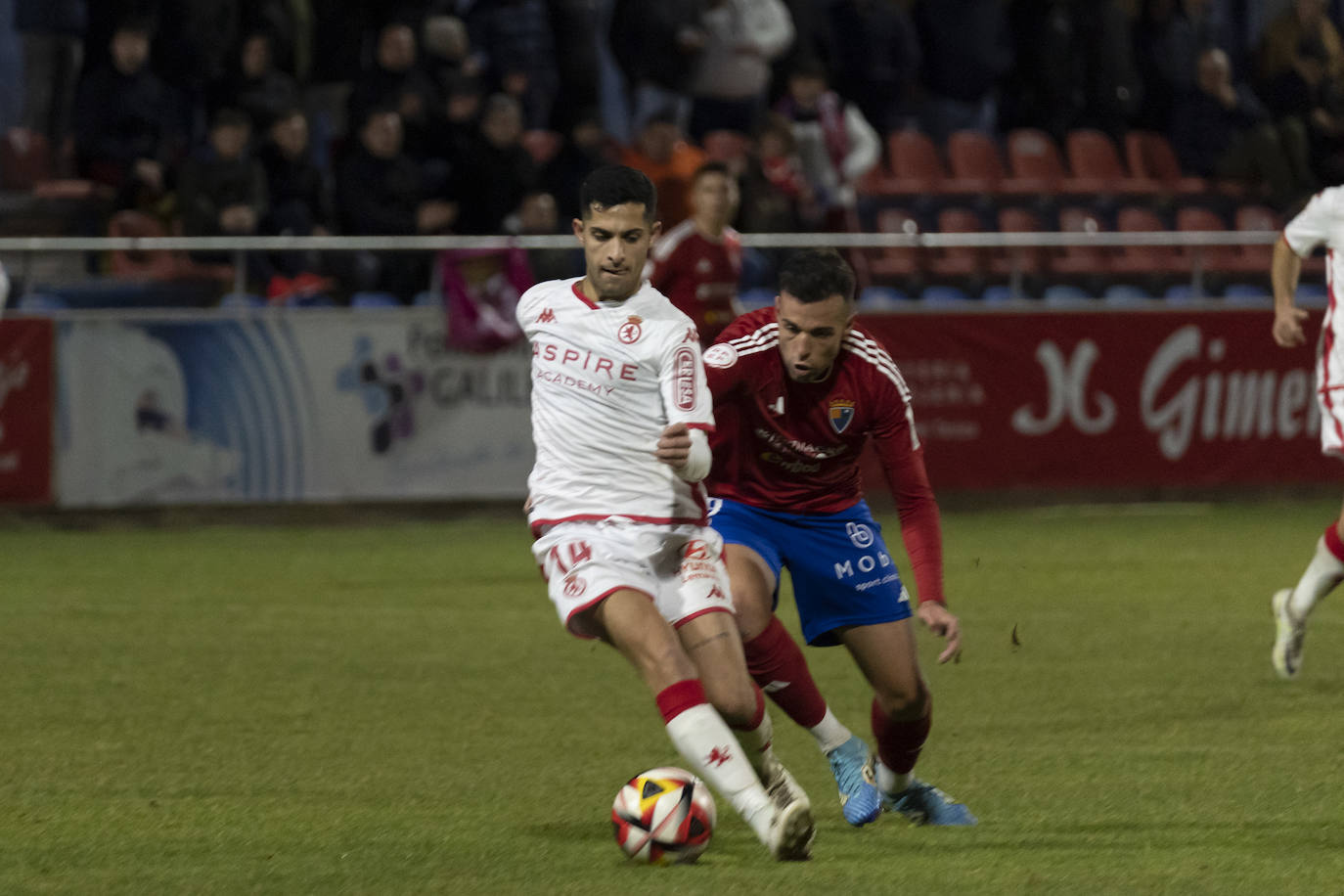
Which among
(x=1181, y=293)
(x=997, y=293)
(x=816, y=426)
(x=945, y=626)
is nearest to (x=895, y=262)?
(x=997, y=293)

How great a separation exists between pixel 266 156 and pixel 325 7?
73.4 inches

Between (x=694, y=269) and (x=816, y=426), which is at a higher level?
(x=694, y=269)

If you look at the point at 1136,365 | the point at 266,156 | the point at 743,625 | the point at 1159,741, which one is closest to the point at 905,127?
the point at 1136,365

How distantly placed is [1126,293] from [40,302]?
305 inches

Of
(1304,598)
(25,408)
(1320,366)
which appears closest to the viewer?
(1304,598)

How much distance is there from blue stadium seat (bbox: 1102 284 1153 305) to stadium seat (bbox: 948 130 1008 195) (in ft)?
8.33

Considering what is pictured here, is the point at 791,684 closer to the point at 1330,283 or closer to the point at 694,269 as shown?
the point at 1330,283

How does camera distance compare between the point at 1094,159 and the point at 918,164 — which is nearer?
the point at 918,164

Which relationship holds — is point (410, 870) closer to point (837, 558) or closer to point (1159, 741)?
point (837, 558)

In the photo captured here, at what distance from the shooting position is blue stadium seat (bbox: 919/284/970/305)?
1444 centimetres

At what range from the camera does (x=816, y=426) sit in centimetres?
582

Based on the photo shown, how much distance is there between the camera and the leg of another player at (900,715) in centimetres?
570

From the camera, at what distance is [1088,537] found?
518 inches

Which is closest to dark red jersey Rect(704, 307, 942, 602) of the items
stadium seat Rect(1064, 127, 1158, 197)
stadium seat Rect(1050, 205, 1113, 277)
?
stadium seat Rect(1050, 205, 1113, 277)
